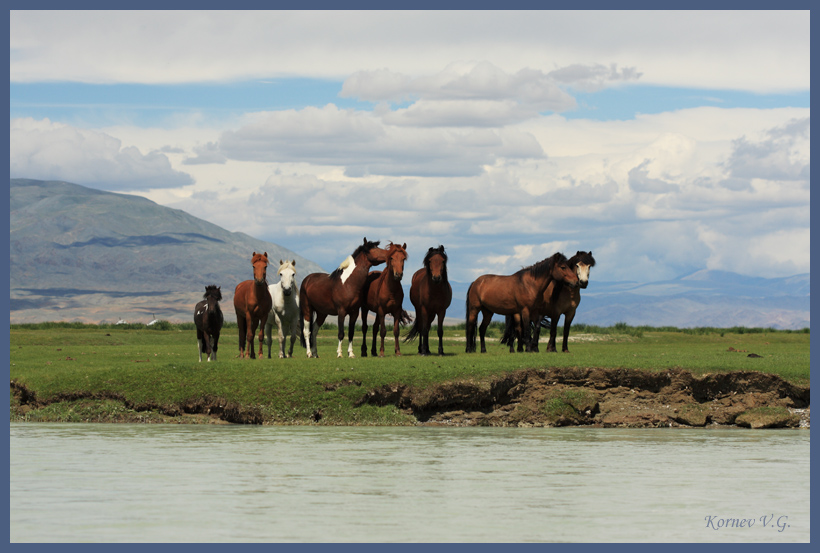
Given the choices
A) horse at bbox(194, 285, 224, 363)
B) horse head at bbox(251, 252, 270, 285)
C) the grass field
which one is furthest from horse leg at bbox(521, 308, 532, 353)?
horse at bbox(194, 285, 224, 363)

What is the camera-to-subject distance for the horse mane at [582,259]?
2723 centimetres

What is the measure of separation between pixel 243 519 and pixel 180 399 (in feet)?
32.9

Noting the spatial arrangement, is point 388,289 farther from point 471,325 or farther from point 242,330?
point 242,330

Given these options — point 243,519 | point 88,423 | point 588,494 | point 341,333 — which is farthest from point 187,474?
point 341,333

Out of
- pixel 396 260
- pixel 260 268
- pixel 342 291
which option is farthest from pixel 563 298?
pixel 260 268

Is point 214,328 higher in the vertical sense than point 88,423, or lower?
higher

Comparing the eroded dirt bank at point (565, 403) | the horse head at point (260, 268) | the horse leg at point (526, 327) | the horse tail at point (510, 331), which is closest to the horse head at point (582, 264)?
the horse leg at point (526, 327)

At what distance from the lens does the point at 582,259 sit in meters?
27.3

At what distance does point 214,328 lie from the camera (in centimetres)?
2553

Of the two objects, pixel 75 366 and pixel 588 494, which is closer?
pixel 588 494

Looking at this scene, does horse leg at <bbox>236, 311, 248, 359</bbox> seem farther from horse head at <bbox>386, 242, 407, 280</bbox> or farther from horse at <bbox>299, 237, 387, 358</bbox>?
horse head at <bbox>386, 242, 407, 280</bbox>

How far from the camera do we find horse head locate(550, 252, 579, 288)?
88.2ft

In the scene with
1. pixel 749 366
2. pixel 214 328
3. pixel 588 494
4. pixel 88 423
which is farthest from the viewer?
pixel 214 328

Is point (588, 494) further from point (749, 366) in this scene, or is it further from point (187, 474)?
point (749, 366)
